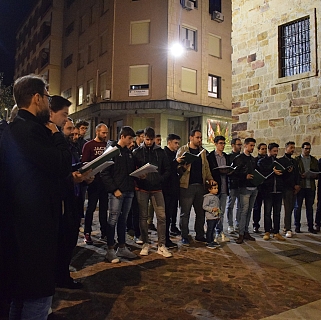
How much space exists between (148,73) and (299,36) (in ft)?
39.9

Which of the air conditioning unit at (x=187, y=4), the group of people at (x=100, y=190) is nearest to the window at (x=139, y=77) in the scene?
the air conditioning unit at (x=187, y=4)

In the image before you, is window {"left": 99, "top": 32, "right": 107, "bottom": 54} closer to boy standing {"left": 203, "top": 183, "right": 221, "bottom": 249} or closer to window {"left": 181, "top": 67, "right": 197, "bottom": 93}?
window {"left": 181, "top": 67, "right": 197, "bottom": 93}

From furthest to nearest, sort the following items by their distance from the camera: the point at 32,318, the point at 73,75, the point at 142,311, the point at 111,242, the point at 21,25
Answer: the point at 21,25
the point at 73,75
the point at 111,242
the point at 142,311
the point at 32,318

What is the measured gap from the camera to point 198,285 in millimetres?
4172

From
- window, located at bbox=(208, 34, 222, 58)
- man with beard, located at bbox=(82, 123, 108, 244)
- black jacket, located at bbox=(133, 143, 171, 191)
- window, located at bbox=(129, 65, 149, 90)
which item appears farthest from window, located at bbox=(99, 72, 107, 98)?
black jacket, located at bbox=(133, 143, 171, 191)

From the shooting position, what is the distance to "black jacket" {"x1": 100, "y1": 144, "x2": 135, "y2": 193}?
16.9 ft

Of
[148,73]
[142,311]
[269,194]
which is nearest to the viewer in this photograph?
[142,311]

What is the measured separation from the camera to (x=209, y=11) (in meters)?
23.5

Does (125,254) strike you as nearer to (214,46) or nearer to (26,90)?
(26,90)

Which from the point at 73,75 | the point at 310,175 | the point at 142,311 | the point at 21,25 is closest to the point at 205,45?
the point at 73,75

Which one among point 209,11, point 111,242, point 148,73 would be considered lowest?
point 111,242

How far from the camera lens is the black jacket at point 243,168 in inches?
269

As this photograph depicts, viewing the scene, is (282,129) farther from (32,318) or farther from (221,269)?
(32,318)

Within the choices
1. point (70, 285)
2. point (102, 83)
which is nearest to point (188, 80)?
point (102, 83)
